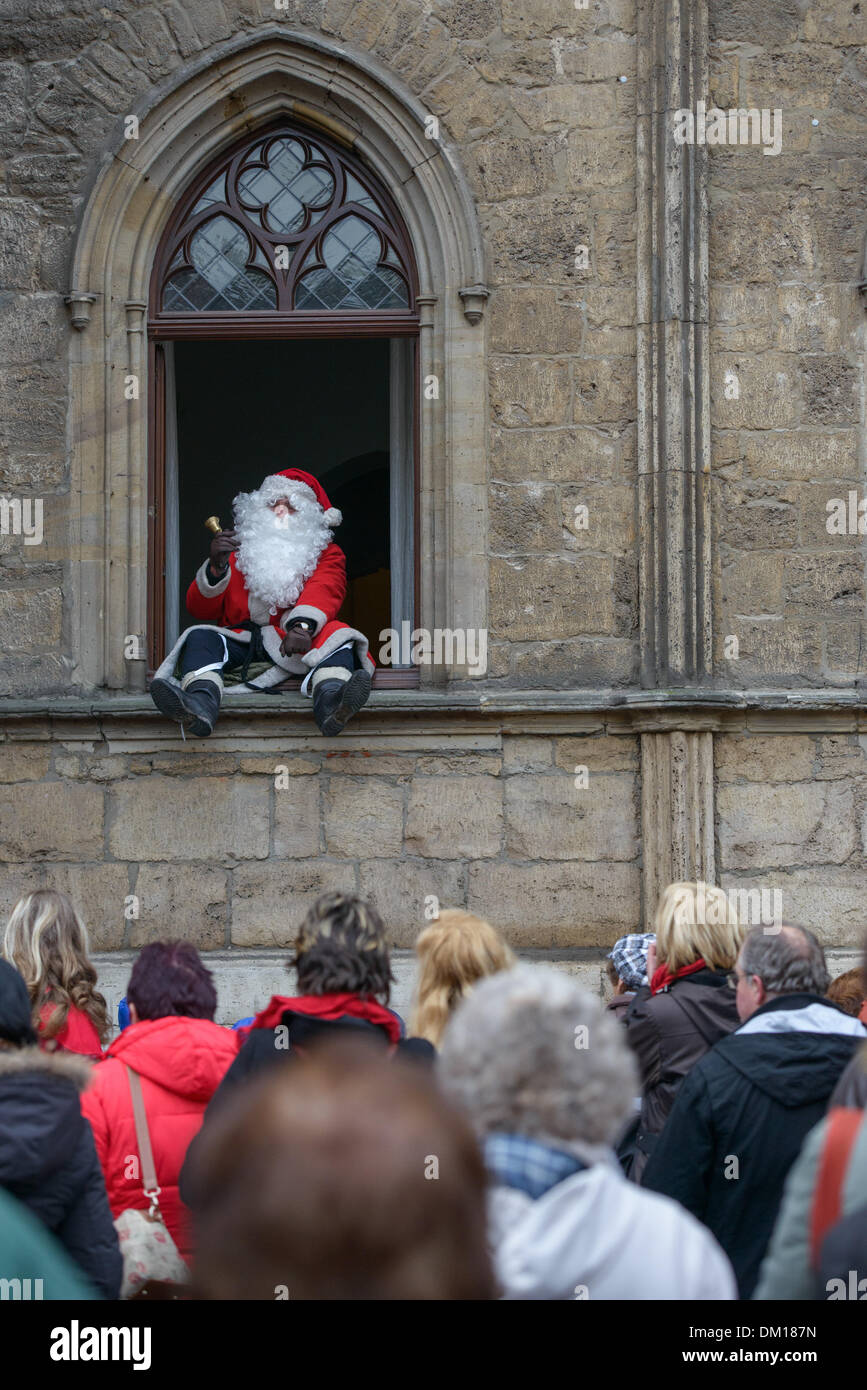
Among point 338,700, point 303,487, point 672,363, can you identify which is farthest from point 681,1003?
point 303,487

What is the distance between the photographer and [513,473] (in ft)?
26.8

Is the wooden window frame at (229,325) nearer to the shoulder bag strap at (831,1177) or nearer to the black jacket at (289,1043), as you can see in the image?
the black jacket at (289,1043)

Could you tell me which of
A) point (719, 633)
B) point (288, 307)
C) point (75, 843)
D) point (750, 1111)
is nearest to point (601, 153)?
point (288, 307)

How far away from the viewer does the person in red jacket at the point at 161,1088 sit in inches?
150

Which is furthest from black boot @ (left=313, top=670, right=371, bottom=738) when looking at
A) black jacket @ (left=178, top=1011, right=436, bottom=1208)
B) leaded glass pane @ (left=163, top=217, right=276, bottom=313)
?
black jacket @ (left=178, top=1011, right=436, bottom=1208)

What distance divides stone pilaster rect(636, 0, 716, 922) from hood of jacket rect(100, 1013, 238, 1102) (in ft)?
13.8

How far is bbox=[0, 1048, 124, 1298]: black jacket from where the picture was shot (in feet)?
9.61

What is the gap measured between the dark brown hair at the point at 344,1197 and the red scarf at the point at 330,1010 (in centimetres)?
196

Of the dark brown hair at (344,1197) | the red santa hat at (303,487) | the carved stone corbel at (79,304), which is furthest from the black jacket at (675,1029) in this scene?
the carved stone corbel at (79,304)

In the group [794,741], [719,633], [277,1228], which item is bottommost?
[277,1228]

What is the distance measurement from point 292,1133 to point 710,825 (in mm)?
6340

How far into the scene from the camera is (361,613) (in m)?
11.0

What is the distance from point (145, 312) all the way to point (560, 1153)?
6.96 m
